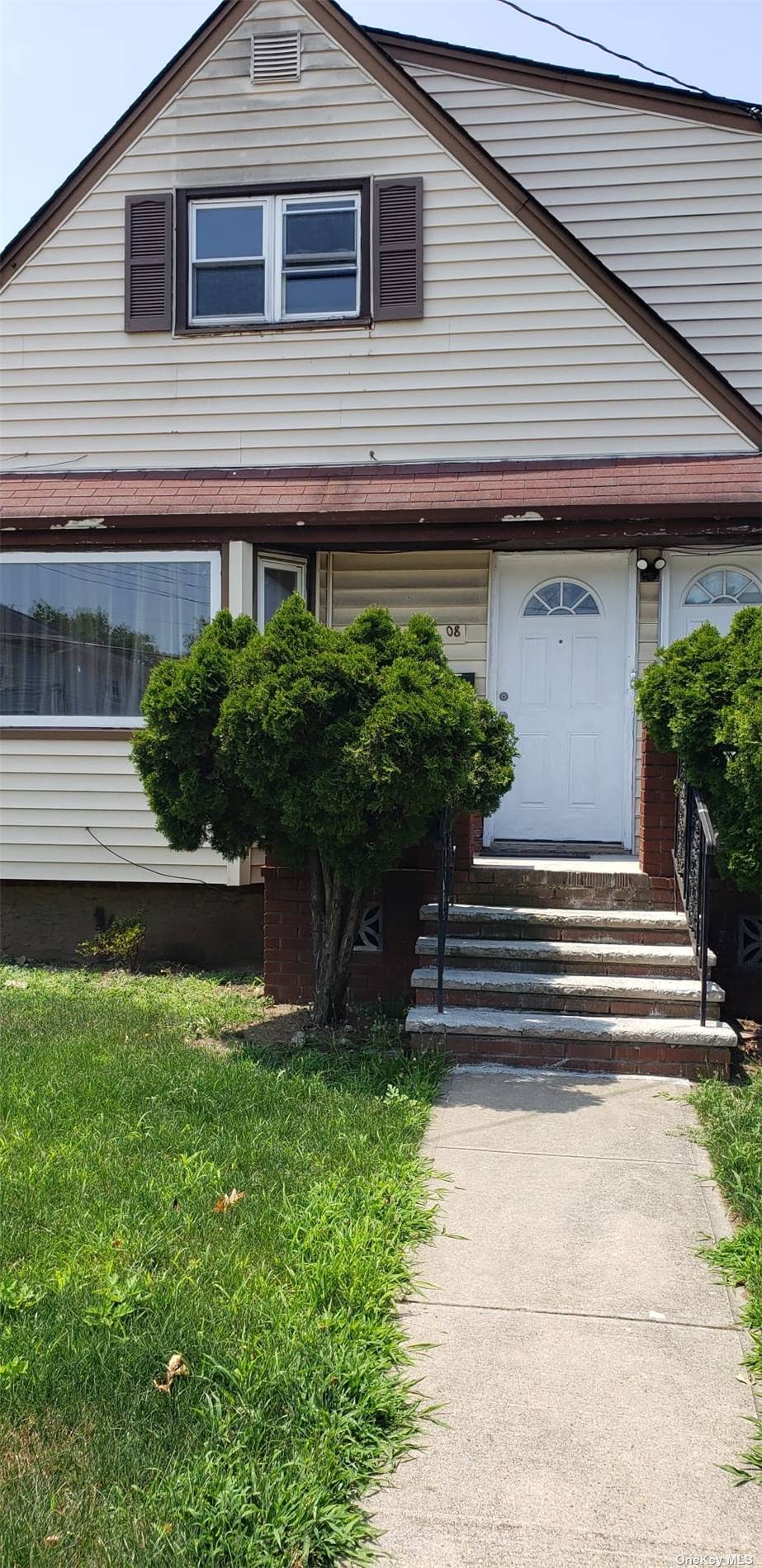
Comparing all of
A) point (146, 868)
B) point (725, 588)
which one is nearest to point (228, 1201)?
point (146, 868)

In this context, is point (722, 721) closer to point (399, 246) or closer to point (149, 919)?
point (399, 246)

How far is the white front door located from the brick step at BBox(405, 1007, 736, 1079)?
9.25ft

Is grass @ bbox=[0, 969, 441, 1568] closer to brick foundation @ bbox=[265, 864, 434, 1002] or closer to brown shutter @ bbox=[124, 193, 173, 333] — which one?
brick foundation @ bbox=[265, 864, 434, 1002]

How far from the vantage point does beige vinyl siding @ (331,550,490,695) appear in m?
9.45

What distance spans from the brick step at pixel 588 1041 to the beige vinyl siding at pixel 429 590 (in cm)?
351

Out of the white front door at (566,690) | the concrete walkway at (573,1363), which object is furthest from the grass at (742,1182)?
the white front door at (566,690)

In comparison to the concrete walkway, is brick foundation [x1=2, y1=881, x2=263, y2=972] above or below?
above

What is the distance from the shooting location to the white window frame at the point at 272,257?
373 inches

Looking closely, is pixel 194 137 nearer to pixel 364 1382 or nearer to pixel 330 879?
pixel 330 879

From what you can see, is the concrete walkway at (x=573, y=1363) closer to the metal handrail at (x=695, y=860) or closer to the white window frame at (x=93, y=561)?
the metal handrail at (x=695, y=860)

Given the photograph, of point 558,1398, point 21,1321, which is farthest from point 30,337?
point 558,1398

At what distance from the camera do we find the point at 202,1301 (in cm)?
367

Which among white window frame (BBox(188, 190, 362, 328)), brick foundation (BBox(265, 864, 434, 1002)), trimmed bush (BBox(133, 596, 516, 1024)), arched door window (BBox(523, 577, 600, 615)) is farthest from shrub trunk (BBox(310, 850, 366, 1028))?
white window frame (BBox(188, 190, 362, 328))

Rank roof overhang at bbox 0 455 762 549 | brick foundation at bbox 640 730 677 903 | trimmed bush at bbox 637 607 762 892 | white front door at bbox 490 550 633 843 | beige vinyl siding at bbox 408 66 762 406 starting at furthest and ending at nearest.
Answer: beige vinyl siding at bbox 408 66 762 406 → white front door at bbox 490 550 633 843 → roof overhang at bbox 0 455 762 549 → brick foundation at bbox 640 730 677 903 → trimmed bush at bbox 637 607 762 892
